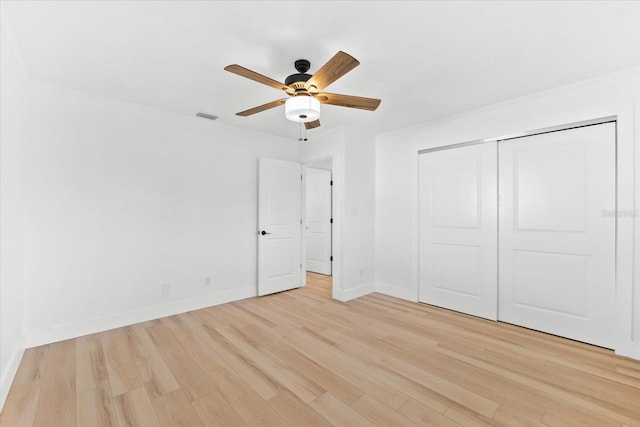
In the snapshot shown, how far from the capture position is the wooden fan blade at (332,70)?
5.91ft

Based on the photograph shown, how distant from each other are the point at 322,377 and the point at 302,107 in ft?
6.84

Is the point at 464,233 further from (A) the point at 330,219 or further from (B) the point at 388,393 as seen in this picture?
(A) the point at 330,219

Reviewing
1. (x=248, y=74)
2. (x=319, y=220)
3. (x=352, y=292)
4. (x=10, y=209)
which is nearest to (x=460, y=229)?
(x=352, y=292)

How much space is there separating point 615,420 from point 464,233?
2.19m

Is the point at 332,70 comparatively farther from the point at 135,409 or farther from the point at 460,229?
the point at 460,229

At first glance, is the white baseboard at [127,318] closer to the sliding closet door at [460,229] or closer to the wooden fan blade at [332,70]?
the sliding closet door at [460,229]

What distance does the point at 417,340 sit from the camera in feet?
9.45

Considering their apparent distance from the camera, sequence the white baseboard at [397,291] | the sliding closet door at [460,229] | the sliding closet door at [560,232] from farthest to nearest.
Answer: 1. the white baseboard at [397,291]
2. the sliding closet door at [460,229]
3. the sliding closet door at [560,232]

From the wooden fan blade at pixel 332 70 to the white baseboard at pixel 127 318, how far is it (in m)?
3.05

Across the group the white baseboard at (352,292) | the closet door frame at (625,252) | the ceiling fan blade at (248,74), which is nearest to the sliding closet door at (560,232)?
the closet door frame at (625,252)

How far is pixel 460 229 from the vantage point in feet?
12.3

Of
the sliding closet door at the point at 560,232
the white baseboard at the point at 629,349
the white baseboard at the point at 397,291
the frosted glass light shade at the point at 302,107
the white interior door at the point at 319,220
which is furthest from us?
the white interior door at the point at 319,220

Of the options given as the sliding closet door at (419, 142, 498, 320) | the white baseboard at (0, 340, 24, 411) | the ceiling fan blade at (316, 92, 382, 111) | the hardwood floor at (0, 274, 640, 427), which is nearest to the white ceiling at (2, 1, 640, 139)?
the ceiling fan blade at (316, 92, 382, 111)

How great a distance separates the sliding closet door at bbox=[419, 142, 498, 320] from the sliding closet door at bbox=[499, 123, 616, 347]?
14 cm
